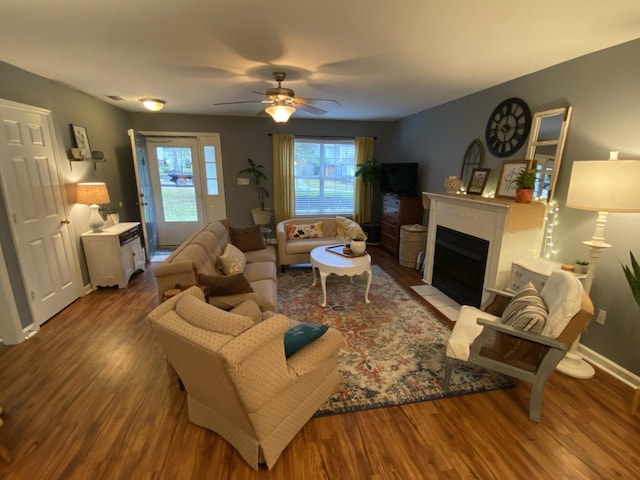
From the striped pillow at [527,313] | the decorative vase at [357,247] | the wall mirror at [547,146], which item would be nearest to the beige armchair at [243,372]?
the striped pillow at [527,313]

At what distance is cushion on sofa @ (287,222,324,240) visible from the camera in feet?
15.1

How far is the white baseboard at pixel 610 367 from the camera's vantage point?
7.11 feet

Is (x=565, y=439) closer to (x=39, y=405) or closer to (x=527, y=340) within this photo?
(x=527, y=340)

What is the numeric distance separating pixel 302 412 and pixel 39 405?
5.84 ft

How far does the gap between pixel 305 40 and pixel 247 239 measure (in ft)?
8.47

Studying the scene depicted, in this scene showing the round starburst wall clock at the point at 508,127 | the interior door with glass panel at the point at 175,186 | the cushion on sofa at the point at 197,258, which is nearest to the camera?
the cushion on sofa at the point at 197,258

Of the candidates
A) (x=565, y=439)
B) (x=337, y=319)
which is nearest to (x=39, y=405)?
(x=337, y=319)

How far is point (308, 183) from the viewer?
611 centimetres

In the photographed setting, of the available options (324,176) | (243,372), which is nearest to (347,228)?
(324,176)

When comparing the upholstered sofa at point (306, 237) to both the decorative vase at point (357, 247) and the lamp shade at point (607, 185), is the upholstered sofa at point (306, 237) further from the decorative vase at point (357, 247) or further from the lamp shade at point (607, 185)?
the lamp shade at point (607, 185)

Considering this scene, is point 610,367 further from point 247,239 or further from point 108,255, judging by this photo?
point 108,255

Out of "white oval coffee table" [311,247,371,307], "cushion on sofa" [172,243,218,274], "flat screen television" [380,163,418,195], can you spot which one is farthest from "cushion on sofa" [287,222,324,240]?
"cushion on sofa" [172,243,218,274]

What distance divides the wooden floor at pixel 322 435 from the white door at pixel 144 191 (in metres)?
2.66

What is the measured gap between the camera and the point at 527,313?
72.8 inches
